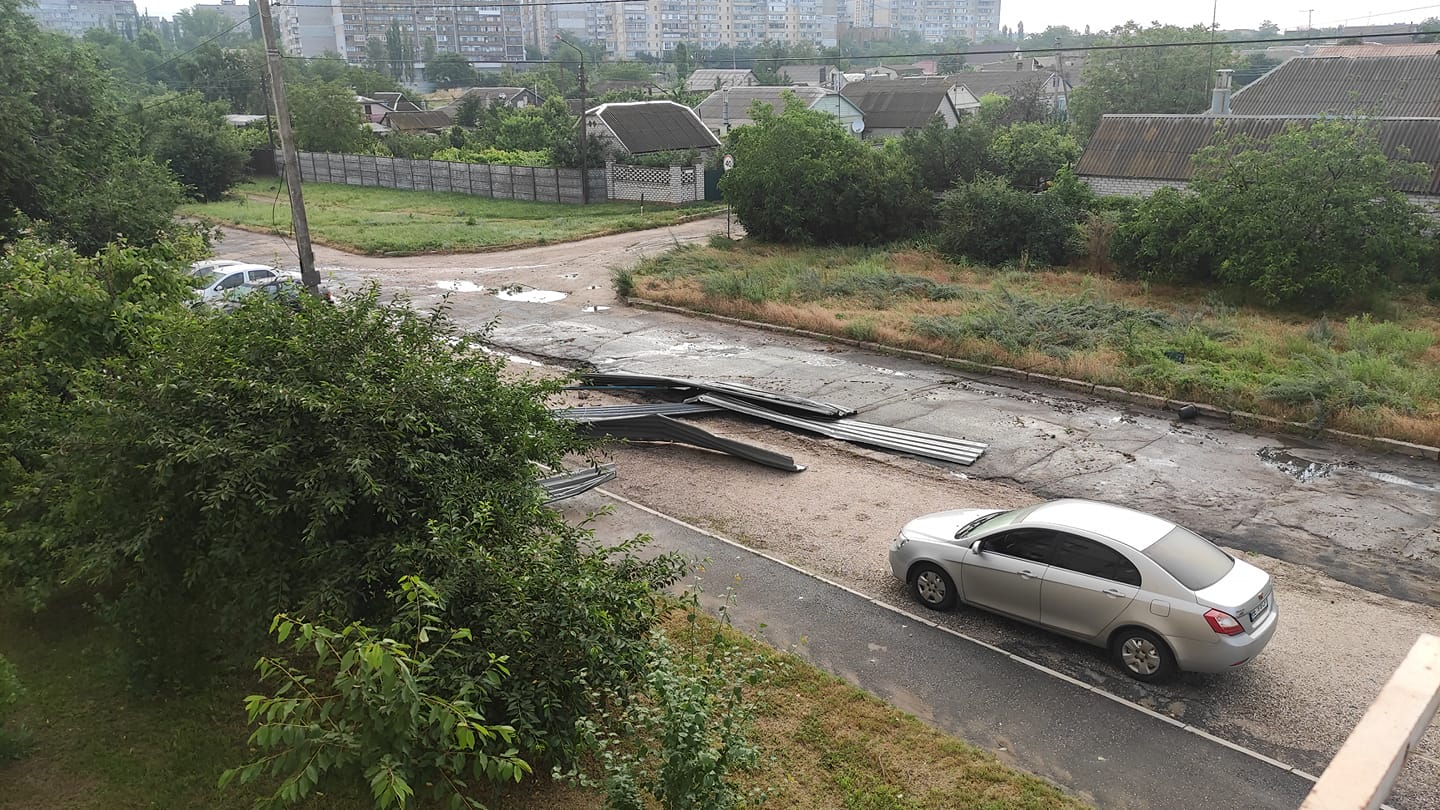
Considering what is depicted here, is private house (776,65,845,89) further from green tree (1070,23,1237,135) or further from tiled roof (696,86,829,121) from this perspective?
green tree (1070,23,1237,135)

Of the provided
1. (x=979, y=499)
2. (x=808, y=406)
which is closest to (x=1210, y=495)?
(x=979, y=499)

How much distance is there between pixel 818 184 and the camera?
29.8 m

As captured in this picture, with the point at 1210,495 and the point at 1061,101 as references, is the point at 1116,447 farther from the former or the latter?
the point at 1061,101

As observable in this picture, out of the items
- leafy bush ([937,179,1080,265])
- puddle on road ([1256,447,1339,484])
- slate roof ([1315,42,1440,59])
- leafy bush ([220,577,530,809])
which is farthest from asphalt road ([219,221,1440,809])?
slate roof ([1315,42,1440,59])

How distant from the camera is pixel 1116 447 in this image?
47.6 ft

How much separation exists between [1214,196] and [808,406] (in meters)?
13.3

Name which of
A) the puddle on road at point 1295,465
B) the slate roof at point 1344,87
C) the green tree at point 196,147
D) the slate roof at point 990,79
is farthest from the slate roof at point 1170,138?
the slate roof at point 990,79

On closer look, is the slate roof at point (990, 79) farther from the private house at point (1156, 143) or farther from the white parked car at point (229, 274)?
the white parked car at point (229, 274)

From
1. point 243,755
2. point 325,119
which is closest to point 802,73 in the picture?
point 325,119

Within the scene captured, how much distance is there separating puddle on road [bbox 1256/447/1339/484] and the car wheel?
6633 mm

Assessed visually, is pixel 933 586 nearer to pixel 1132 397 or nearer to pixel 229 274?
pixel 1132 397

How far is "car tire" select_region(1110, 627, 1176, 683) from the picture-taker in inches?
329

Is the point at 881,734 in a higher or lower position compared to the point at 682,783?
lower

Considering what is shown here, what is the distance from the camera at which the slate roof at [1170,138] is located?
27559mm
